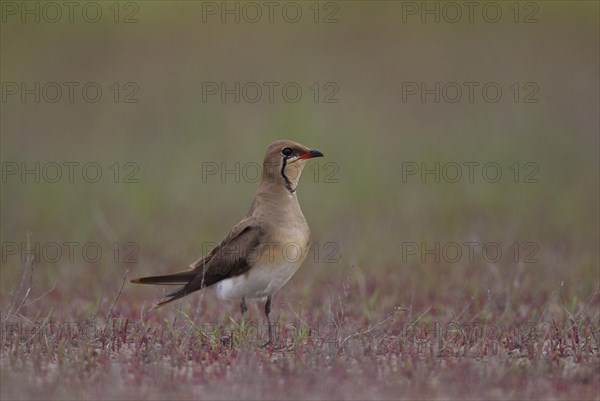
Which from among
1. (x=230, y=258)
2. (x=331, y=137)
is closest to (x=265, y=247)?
(x=230, y=258)

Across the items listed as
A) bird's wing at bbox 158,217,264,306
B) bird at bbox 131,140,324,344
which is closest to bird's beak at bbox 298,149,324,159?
bird at bbox 131,140,324,344

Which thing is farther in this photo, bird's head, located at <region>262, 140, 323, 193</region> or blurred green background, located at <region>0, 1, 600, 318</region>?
blurred green background, located at <region>0, 1, 600, 318</region>

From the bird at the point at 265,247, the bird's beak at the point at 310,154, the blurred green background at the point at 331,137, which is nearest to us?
the bird at the point at 265,247

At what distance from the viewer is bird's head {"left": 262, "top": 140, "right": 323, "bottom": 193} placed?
23.5 feet

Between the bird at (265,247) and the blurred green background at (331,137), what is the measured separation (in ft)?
5.87

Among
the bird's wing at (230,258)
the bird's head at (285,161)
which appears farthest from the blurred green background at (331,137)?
the bird's head at (285,161)

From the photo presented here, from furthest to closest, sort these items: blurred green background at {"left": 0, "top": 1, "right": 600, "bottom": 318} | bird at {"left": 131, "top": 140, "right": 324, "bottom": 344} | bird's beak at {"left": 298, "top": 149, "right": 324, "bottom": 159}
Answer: blurred green background at {"left": 0, "top": 1, "right": 600, "bottom": 318} → bird's beak at {"left": 298, "top": 149, "right": 324, "bottom": 159} → bird at {"left": 131, "top": 140, "right": 324, "bottom": 344}

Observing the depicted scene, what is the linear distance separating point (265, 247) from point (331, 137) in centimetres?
788

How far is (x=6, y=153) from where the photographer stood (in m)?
13.7

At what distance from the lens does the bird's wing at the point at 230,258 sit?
6.95 m

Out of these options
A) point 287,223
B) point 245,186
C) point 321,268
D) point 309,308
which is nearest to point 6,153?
point 245,186

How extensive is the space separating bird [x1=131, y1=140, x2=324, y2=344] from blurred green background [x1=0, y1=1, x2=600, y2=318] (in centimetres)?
179

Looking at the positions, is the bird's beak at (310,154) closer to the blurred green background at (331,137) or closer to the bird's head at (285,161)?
the bird's head at (285,161)

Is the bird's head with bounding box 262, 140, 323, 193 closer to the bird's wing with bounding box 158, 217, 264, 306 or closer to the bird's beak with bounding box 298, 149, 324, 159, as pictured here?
the bird's beak with bounding box 298, 149, 324, 159
